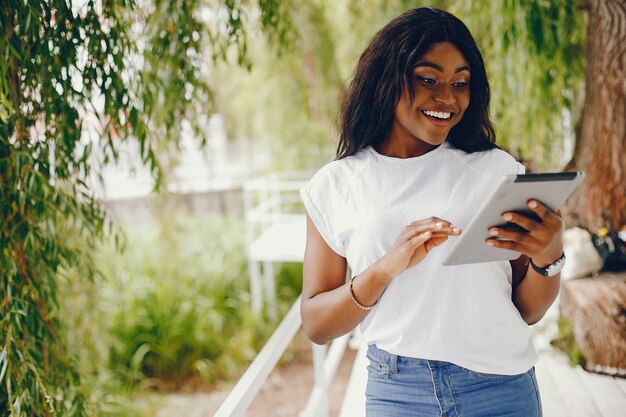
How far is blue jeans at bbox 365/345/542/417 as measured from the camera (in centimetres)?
102

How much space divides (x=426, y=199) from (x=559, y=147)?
2597 millimetres

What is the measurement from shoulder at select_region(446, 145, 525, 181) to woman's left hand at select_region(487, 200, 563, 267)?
0.49 ft

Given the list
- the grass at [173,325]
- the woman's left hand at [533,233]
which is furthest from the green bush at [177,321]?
the woman's left hand at [533,233]

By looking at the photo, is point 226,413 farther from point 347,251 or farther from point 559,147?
point 559,147

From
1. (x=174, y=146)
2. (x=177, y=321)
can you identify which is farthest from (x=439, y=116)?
(x=177, y=321)

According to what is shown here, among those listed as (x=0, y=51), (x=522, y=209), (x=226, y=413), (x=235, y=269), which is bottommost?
(x=235, y=269)

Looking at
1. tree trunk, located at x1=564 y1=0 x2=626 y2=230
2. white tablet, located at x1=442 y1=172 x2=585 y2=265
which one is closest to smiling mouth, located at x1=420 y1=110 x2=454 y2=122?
white tablet, located at x1=442 y1=172 x2=585 y2=265

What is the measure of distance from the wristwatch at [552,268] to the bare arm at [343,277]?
0.62 ft

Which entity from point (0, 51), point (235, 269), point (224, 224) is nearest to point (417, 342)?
point (0, 51)

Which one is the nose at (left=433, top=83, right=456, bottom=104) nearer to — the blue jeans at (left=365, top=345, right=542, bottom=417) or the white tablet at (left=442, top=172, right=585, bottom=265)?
the white tablet at (left=442, top=172, right=585, bottom=265)

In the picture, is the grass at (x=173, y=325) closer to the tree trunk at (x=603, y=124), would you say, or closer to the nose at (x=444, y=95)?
the tree trunk at (x=603, y=124)

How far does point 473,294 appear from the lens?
1027mm

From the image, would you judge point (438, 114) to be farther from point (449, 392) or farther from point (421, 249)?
point (449, 392)

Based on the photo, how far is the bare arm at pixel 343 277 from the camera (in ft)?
3.09
